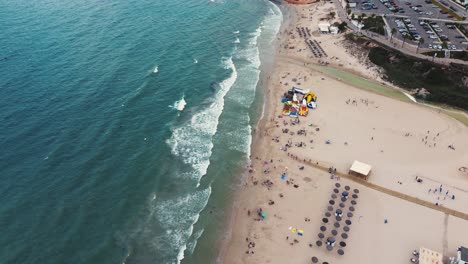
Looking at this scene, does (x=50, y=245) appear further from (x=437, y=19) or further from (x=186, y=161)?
(x=437, y=19)

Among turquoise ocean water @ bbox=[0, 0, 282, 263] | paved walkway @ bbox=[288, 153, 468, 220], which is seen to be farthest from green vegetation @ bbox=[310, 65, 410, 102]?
paved walkway @ bbox=[288, 153, 468, 220]

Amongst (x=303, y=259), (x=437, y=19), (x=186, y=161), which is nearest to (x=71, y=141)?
(x=186, y=161)

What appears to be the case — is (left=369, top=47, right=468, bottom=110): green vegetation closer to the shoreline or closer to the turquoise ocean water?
the shoreline

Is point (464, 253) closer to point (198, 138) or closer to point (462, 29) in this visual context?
point (198, 138)

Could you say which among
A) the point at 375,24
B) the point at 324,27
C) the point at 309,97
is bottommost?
the point at 324,27

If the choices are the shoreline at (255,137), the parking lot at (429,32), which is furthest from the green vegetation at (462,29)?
the shoreline at (255,137)

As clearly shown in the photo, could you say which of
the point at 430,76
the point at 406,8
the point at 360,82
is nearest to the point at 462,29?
the point at 406,8
